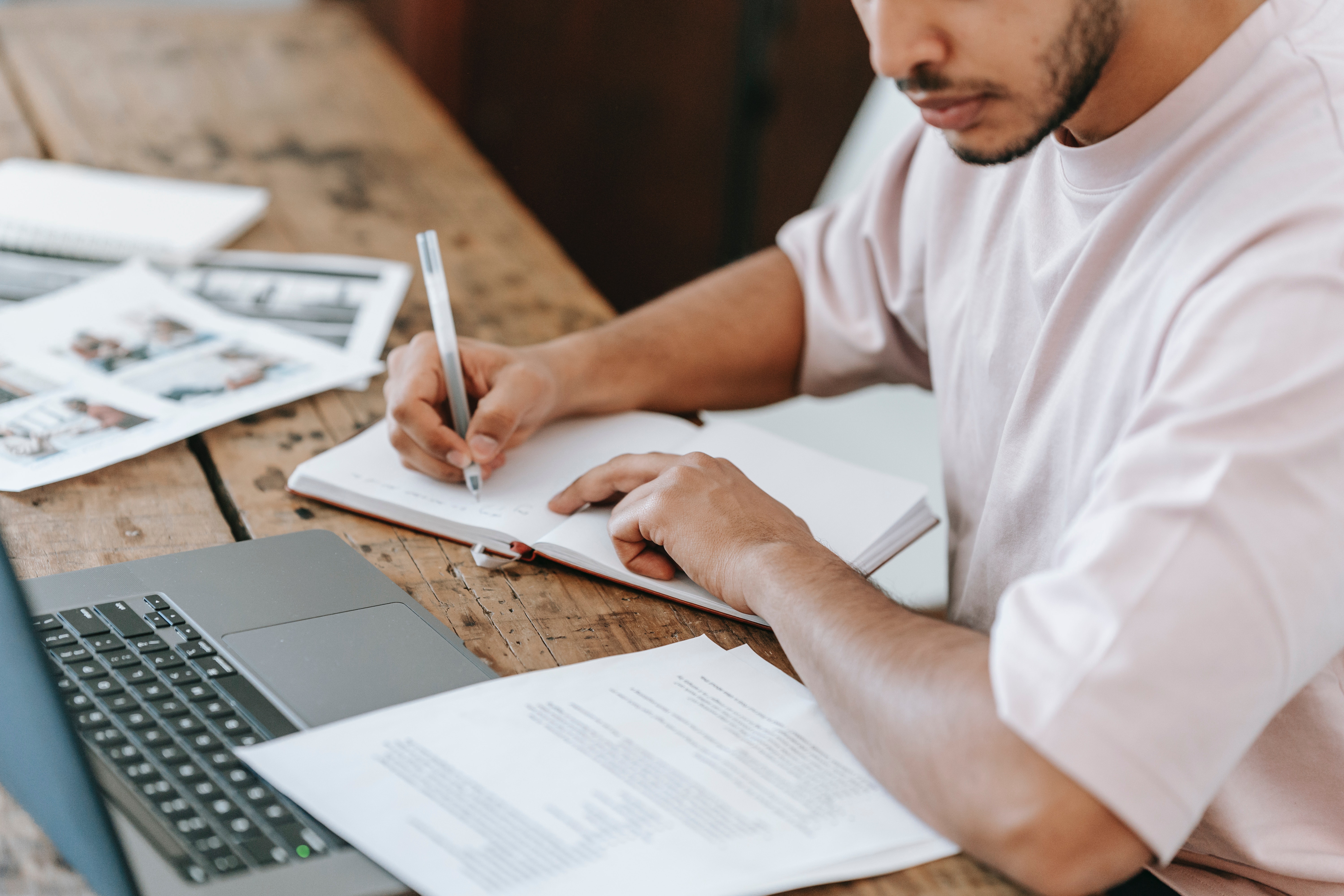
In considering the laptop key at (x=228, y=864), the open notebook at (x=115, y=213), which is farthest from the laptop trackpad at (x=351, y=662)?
the open notebook at (x=115, y=213)

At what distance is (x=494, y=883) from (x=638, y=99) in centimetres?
256

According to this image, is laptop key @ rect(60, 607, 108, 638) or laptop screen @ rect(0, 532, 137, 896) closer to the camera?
laptop screen @ rect(0, 532, 137, 896)

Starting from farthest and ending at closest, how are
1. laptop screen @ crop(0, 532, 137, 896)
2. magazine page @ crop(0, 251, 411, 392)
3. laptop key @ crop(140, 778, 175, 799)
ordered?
magazine page @ crop(0, 251, 411, 392), laptop key @ crop(140, 778, 175, 799), laptop screen @ crop(0, 532, 137, 896)

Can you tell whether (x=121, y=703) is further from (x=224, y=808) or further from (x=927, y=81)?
(x=927, y=81)

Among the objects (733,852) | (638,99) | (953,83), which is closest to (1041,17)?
(953,83)

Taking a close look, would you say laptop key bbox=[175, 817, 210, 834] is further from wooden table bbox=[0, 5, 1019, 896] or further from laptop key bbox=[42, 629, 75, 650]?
laptop key bbox=[42, 629, 75, 650]

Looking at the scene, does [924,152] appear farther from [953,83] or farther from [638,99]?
[638,99]

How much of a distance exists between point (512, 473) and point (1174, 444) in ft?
1.79

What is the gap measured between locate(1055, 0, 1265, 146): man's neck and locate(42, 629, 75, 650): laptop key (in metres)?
0.73

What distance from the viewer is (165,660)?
2.43 feet

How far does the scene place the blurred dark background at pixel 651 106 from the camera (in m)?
2.78

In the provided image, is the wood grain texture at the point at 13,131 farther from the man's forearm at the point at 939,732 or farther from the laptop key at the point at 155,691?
the man's forearm at the point at 939,732

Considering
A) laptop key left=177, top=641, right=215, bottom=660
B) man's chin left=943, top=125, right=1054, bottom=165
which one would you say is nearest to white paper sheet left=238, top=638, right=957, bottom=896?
laptop key left=177, top=641, right=215, bottom=660

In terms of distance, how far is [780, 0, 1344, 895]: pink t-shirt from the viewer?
608mm
